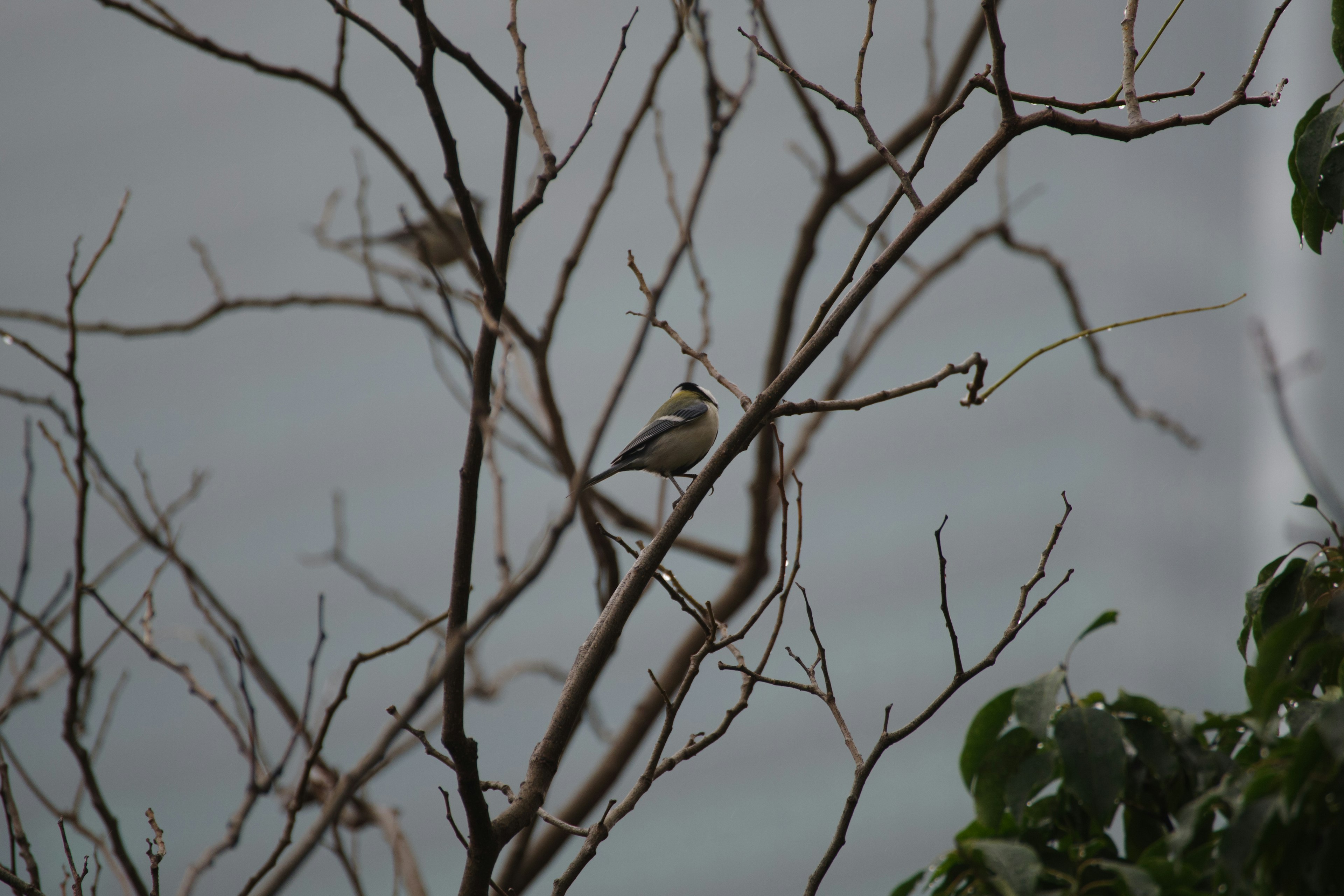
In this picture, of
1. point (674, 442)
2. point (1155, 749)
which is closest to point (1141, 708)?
point (1155, 749)

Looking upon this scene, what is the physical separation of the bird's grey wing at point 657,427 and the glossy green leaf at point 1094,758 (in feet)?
7.42

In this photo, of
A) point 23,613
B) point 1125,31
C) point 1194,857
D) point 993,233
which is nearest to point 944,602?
point 1194,857

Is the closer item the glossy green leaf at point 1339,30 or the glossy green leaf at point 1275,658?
the glossy green leaf at point 1275,658

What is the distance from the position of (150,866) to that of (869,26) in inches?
70.0

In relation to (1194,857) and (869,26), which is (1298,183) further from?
(1194,857)

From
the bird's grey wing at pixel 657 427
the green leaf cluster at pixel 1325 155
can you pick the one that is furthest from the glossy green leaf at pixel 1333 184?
the bird's grey wing at pixel 657 427

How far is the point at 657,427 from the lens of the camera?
333cm

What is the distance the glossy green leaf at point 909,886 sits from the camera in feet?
3.12

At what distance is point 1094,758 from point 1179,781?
178mm

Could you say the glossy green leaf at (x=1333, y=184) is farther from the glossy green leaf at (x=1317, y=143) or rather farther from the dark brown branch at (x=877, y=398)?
the dark brown branch at (x=877, y=398)

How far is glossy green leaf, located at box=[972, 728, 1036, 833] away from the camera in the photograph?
1.01 metres

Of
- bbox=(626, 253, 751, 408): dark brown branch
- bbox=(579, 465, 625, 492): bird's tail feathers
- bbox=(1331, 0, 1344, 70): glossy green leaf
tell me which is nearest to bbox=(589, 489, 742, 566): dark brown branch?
bbox=(579, 465, 625, 492): bird's tail feathers

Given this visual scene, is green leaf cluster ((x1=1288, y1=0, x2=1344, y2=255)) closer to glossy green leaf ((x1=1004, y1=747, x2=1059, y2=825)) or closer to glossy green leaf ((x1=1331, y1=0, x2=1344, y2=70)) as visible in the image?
glossy green leaf ((x1=1331, y1=0, x2=1344, y2=70))

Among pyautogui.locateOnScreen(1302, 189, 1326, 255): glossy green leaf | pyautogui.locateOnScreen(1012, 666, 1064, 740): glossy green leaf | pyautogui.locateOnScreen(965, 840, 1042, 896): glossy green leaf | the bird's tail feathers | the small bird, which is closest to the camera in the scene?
pyautogui.locateOnScreen(965, 840, 1042, 896): glossy green leaf
